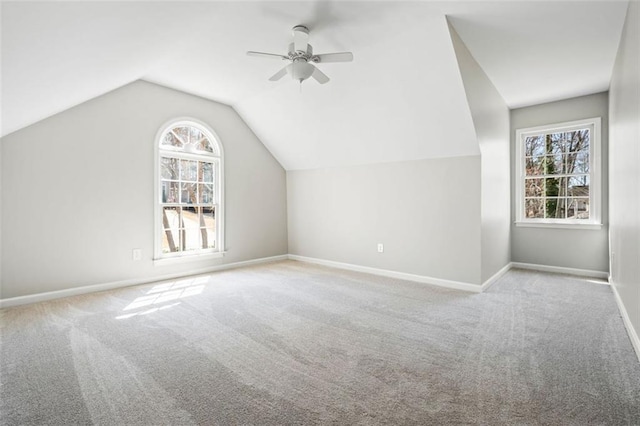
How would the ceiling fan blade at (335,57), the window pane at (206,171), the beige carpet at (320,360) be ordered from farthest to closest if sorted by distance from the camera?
the window pane at (206,171) → the ceiling fan blade at (335,57) → the beige carpet at (320,360)

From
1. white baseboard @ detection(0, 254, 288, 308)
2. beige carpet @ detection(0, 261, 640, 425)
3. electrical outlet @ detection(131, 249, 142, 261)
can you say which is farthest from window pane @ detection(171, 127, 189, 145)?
beige carpet @ detection(0, 261, 640, 425)

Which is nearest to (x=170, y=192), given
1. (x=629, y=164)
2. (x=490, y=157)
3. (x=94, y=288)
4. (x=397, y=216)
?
(x=94, y=288)

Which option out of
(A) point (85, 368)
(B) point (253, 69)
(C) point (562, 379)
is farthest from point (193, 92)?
(C) point (562, 379)

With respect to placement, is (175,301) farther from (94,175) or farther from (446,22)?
(446,22)

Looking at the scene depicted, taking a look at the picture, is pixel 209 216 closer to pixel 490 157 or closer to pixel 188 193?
pixel 188 193

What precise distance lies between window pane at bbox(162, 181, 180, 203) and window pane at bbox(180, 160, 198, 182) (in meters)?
0.19

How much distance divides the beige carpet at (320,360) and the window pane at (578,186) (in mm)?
1786

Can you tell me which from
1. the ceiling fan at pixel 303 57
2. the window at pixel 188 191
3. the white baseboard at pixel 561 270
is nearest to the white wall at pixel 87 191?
the window at pixel 188 191

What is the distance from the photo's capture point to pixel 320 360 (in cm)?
221

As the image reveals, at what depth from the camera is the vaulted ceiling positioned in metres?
1.95

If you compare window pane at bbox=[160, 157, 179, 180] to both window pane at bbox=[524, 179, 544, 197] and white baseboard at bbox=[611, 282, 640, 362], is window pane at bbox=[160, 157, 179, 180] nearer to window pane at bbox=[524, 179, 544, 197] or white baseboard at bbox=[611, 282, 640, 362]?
white baseboard at bbox=[611, 282, 640, 362]

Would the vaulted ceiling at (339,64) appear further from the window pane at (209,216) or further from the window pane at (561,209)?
the window pane at (209,216)

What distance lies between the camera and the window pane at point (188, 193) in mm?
4789

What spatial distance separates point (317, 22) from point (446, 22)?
116 centimetres
